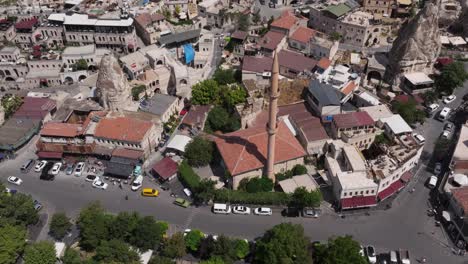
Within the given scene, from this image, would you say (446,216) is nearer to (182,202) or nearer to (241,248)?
(241,248)

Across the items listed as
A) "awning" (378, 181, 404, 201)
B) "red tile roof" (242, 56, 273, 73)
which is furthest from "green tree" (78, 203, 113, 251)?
"red tile roof" (242, 56, 273, 73)

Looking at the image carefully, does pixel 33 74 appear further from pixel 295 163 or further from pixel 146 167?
pixel 295 163

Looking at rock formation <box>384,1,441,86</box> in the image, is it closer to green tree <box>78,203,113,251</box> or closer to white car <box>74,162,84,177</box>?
green tree <box>78,203,113,251</box>

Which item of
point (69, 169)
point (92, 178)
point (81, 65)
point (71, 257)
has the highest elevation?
point (81, 65)

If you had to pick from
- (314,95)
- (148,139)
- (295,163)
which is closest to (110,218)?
(148,139)

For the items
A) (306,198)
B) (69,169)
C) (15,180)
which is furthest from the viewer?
(69,169)

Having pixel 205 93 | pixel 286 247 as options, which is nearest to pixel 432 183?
pixel 286 247
